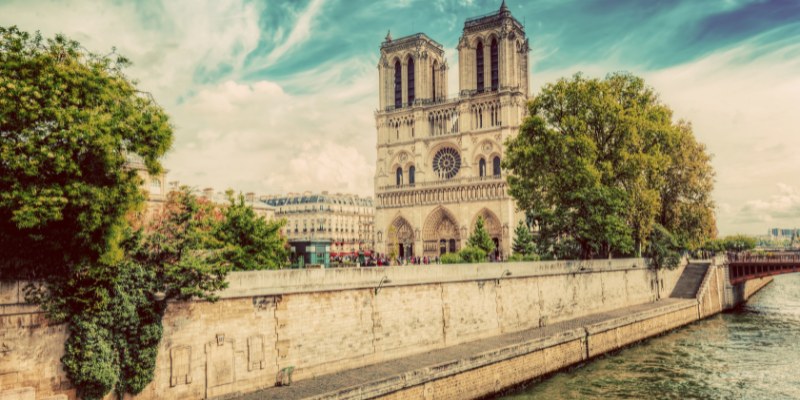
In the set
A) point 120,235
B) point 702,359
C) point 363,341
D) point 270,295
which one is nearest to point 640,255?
point 702,359

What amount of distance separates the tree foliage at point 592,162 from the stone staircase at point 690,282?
4009mm

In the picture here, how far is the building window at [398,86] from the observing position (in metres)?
69.8

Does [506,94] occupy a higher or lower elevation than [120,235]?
higher

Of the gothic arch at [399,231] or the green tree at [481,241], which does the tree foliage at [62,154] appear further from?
the gothic arch at [399,231]

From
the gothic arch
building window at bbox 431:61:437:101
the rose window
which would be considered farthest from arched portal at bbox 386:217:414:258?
building window at bbox 431:61:437:101

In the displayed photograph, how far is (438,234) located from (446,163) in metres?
7.33

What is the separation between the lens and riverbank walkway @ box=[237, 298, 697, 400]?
1573 centimetres

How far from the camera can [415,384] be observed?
17.0 meters

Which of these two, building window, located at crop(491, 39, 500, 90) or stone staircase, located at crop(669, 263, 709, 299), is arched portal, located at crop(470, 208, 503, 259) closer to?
building window, located at crop(491, 39, 500, 90)

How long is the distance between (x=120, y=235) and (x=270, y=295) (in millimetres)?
4679

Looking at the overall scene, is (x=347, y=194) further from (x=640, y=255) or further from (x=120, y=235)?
(x=120, y=235)

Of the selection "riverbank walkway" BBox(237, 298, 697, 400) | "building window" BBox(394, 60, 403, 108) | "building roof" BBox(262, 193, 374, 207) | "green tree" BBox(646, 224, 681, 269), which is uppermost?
"building window" BBox(394, 60, 403, 108)

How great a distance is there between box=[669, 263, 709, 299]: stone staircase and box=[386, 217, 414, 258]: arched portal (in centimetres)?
3076

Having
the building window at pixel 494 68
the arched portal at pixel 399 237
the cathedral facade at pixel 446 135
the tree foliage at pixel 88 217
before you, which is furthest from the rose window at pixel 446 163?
the tree foliage at pixel 88 217
